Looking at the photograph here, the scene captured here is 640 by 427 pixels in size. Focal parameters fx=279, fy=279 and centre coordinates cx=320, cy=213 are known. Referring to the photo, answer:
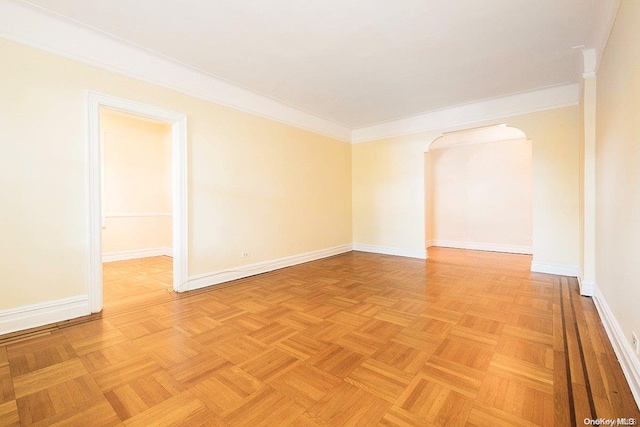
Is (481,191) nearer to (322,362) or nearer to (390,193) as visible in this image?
(390,193)

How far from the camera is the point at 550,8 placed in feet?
7.98

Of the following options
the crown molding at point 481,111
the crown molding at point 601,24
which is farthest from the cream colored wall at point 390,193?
the crown molding at point 601,24

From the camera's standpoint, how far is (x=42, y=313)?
2504mm

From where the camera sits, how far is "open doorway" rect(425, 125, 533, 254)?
19.6ft

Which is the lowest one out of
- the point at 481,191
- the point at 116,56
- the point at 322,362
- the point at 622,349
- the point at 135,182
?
the point at 322,362

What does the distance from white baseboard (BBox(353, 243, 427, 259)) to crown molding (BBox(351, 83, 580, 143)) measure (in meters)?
2.35

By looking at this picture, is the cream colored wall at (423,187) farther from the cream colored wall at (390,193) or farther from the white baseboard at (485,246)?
the white baseboard at (485,246)

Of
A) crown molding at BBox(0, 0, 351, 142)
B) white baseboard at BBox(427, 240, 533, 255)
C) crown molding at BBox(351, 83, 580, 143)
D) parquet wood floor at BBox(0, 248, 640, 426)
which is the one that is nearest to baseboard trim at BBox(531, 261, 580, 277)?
parquet wood floor at BBox(0, 248, 640, 426)

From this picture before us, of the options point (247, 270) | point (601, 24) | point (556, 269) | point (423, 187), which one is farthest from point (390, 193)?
point (601, 24)

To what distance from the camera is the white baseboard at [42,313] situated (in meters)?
2.35

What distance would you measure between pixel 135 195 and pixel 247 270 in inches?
127

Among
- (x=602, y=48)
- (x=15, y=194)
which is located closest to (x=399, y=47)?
(x=602, y=48)

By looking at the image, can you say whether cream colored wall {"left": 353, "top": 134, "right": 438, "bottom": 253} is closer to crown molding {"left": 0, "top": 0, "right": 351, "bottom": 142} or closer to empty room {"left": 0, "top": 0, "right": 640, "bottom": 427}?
empty room {"left": 0, "top": 0, "right": 640, "bottom": 427}

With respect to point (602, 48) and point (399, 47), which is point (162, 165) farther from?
point (602, 48)
